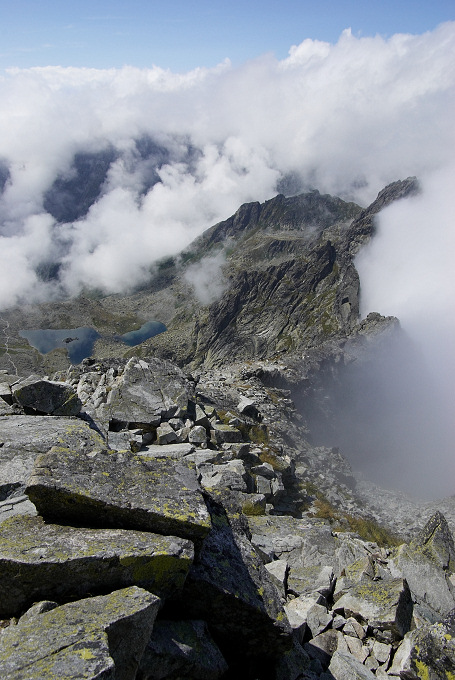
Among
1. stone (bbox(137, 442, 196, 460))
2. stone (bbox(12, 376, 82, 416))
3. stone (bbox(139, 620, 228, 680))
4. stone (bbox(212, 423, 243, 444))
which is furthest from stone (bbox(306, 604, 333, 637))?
stone (bbox(212, 423, 243, 444))

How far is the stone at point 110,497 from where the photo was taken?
665cm

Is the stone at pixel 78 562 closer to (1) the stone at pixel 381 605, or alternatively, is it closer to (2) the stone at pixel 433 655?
(2) the stone at pixel 433 655

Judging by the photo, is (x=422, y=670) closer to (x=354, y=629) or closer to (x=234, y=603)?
(x=354, y=629)

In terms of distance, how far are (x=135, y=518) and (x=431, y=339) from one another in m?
121

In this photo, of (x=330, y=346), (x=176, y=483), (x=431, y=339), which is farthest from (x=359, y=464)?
(x=431, y=339)

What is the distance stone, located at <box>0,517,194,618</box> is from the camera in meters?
5.62

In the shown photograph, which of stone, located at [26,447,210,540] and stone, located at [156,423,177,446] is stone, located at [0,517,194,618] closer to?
stone, located at [26,447,210,540]

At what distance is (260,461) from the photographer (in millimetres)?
23719

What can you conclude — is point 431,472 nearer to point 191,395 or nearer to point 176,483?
point 191,395

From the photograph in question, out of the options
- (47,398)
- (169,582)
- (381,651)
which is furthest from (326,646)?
(47,398)

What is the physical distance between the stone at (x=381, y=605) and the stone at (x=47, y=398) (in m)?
12.0

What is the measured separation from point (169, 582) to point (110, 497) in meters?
1.77

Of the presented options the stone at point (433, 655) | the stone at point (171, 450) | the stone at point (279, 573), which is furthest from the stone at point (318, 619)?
the stone at point (171, 450)

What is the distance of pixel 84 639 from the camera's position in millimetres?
4793
